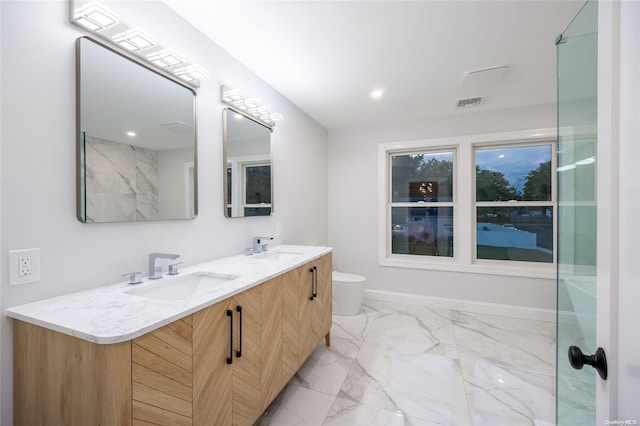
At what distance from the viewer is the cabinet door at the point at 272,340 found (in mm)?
1482

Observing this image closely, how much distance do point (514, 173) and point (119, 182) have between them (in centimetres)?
398

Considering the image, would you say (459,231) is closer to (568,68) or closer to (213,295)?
(568,68)

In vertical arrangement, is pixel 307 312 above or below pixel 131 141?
below

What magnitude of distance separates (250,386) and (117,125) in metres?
1.47

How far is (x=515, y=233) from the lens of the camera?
3.36 meters

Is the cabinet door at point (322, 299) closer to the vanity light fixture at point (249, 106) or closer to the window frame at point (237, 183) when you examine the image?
the window frame at point (237, 183)

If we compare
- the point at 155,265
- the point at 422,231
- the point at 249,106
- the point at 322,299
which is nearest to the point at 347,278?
the point at 322,299

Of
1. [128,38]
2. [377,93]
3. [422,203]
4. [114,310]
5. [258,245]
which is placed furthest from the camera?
[422,203]

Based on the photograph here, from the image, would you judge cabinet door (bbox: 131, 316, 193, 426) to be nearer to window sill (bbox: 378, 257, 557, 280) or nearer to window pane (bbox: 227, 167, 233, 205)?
window pane (bbox: 227, 167, 233, 205)

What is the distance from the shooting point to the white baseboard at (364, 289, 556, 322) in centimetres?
313

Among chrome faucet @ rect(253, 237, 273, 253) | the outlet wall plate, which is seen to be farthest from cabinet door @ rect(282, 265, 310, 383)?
the outlet wall plate

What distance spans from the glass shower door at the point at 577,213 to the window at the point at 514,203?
237 centimetres

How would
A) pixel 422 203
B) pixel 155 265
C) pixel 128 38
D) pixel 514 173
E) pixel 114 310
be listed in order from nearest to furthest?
pixel 114 310 → pixel 128 38 → pixel 155 265 → pixel 514 173 → pixel 422 203

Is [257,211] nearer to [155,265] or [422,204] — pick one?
[155,265]
